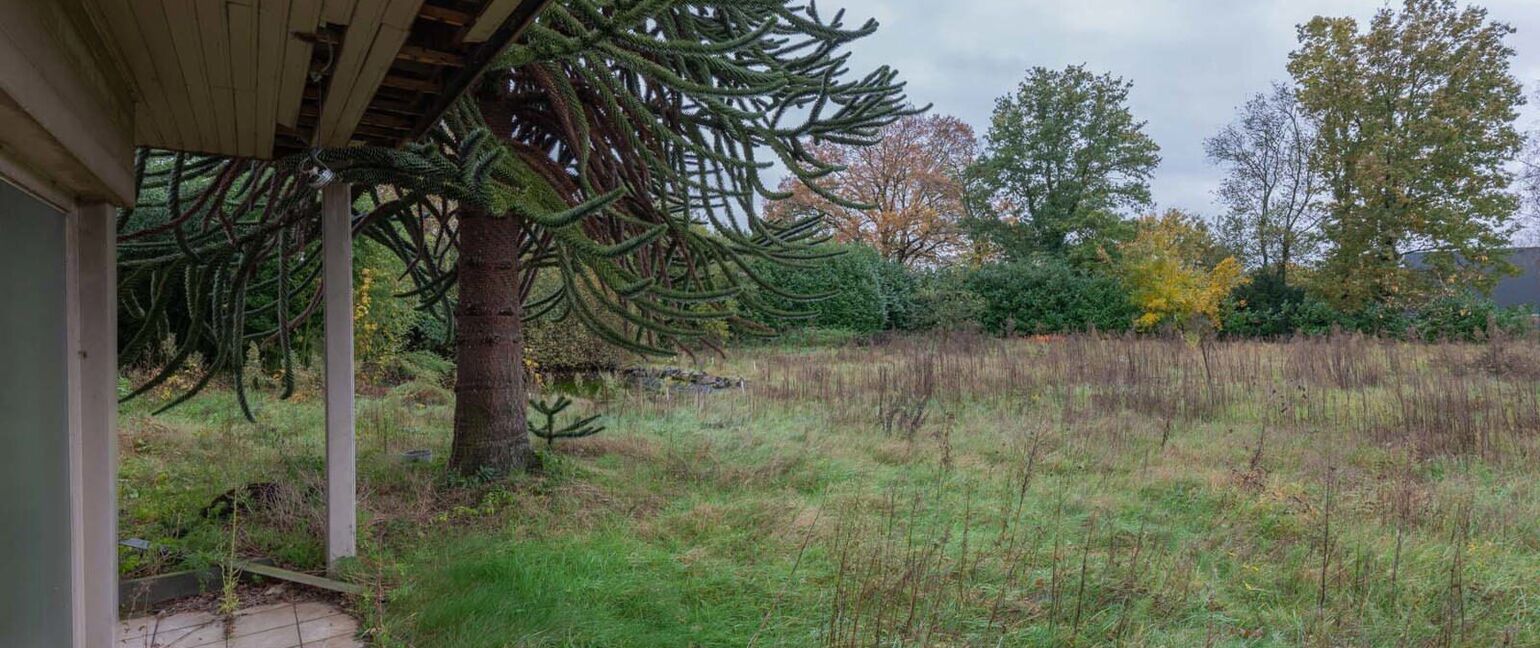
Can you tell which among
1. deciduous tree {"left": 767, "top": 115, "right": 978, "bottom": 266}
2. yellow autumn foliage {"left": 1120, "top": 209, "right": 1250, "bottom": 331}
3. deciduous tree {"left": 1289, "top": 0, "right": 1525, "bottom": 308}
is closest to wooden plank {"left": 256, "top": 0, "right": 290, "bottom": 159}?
yellow autumn foliage {"left": 1120, "top": 209, "right": 1250, "bottom": 331}

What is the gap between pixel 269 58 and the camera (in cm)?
217

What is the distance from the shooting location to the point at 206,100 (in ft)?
8.13

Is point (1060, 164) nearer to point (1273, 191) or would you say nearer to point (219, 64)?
point (1273, 191)

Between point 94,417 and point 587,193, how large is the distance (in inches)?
82.3

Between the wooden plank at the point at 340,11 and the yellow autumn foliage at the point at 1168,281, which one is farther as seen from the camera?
the yellow autumn foliage at the point at 1168,281

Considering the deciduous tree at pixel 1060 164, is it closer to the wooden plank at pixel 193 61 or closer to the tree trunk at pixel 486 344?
the tree trunk at pixel 486 344

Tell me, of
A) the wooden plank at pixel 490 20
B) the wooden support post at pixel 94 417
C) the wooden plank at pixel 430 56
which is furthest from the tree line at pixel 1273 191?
the wooden support post at pixel 94 417

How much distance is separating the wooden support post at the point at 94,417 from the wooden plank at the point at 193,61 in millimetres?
439

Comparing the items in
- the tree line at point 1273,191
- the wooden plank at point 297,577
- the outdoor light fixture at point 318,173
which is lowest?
the wooden plank at point 297,577

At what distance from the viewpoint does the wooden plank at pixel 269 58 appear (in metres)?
1.89

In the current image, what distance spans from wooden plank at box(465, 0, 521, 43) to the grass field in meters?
1.88

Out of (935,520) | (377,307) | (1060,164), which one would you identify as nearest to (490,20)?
(935,520)

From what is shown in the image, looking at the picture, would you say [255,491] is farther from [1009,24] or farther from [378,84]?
[1009,24]

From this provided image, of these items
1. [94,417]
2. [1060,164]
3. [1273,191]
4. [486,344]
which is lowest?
[94,417]
